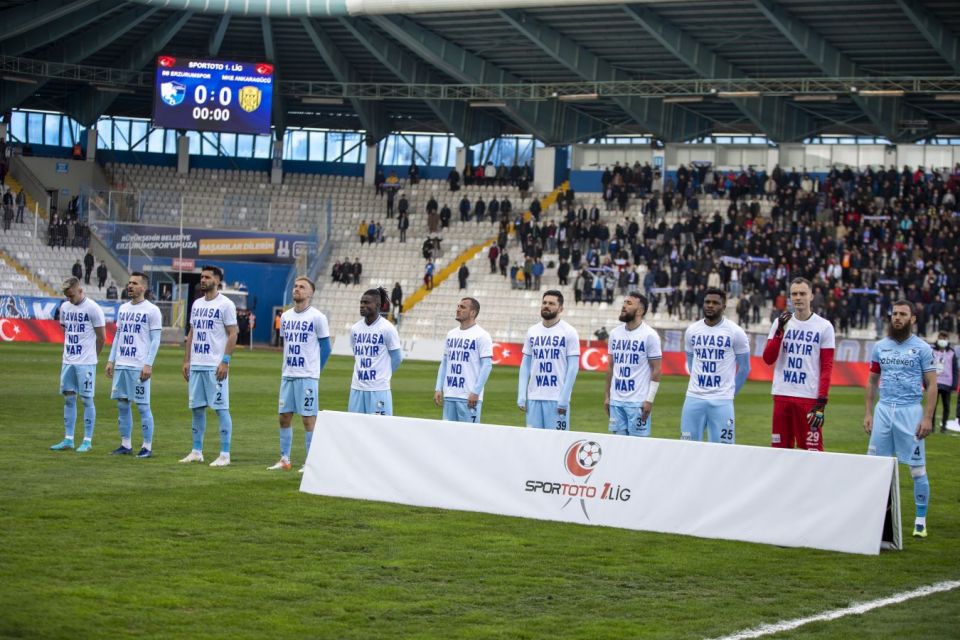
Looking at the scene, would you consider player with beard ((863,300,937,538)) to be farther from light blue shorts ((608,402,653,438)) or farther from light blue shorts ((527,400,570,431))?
light blue shorts ((527,400,570,431))

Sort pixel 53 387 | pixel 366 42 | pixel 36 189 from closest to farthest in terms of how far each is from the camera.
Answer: pixel 53 387 < pixel 366 42 < pixel 36 189

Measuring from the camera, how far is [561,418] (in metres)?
14.5

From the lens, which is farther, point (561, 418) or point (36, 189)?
point (36, 189)

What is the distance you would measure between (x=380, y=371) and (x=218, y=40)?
42837 mm

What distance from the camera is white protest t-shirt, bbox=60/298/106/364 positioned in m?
16.8

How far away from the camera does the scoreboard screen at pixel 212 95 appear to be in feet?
167

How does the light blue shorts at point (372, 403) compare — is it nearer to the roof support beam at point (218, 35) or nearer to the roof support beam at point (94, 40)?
the roof support beam at point (94, 40)

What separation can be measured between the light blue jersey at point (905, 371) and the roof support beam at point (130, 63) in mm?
44628

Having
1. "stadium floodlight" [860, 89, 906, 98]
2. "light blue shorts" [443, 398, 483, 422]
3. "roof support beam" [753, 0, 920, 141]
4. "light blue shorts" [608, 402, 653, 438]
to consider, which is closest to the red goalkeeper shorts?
"light blue shorts" [608, 402, 653, 438]

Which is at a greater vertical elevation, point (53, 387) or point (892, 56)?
point (892, 56)

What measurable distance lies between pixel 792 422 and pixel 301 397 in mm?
5649

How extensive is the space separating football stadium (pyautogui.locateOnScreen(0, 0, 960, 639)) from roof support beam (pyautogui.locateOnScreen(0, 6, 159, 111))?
17cm

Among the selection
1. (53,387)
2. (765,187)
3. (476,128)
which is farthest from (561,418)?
(476,128)

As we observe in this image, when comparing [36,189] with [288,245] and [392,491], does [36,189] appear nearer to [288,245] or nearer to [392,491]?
[288,245]
